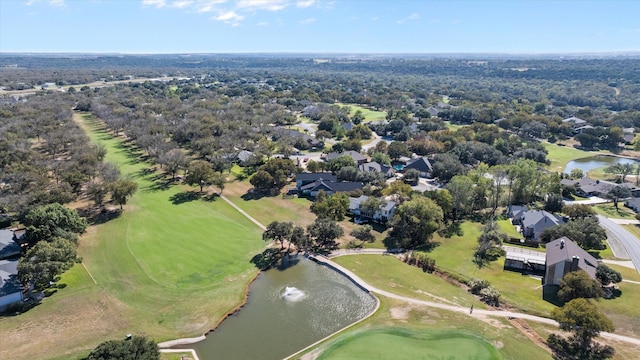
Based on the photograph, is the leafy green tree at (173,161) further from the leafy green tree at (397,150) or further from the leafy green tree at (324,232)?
the leafy green tree at (397,150)

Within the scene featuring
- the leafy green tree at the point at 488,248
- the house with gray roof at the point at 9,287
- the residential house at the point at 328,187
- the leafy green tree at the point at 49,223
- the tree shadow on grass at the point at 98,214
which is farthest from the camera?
the residential house at the point at 328,187

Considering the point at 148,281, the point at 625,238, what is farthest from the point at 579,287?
the point at 148,281

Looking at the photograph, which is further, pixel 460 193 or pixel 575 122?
pixel 575 122

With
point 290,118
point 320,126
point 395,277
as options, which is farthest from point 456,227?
point 290,118

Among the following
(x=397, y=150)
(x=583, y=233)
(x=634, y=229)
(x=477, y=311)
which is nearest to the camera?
(x=477, y=311)

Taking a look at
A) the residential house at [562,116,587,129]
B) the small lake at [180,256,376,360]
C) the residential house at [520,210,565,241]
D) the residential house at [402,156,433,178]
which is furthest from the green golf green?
the residential house at [562,116,587,129]

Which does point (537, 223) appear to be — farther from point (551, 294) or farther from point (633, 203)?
point (633, 203)

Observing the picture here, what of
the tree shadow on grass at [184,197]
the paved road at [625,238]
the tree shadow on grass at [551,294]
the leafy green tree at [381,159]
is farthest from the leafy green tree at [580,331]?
the tree shadow on grass at [184,197]
